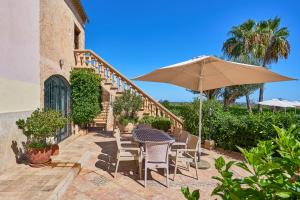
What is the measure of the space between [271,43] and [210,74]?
17.2m

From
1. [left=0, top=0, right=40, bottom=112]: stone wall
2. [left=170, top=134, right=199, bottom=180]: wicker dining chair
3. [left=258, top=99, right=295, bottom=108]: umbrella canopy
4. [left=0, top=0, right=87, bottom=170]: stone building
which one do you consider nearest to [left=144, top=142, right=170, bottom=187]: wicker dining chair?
[left=170, top=134, right=199, bottom=180]: wicker dining chair

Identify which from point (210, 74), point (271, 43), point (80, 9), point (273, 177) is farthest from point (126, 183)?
point (271, 43)

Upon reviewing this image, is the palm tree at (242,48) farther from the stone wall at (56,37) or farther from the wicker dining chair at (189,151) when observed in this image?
the wicker dining chair at (189,151)

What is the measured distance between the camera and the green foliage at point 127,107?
31.1 ft

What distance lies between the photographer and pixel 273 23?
762 inches

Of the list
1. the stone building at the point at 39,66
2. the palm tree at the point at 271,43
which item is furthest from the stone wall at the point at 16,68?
the palm tree at the point at 271,43

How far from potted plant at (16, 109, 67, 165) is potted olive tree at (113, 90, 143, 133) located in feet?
13.4

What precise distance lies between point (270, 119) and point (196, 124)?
2.58 metres

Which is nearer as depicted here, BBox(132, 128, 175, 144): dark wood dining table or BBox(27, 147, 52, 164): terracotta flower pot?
BBox(132, 128, 175, 144): dark wood dining table

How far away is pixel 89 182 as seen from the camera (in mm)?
4402

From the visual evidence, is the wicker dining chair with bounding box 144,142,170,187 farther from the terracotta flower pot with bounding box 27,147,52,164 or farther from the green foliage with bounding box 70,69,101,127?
the green foliage with bounding box 70,69,101,127

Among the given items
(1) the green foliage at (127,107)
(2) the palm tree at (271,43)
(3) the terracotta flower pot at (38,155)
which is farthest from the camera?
(2) the palm tree at (271,43)

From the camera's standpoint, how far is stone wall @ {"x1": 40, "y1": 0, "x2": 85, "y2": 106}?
6676mm

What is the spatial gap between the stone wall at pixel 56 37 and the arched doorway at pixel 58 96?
28 centimetres
